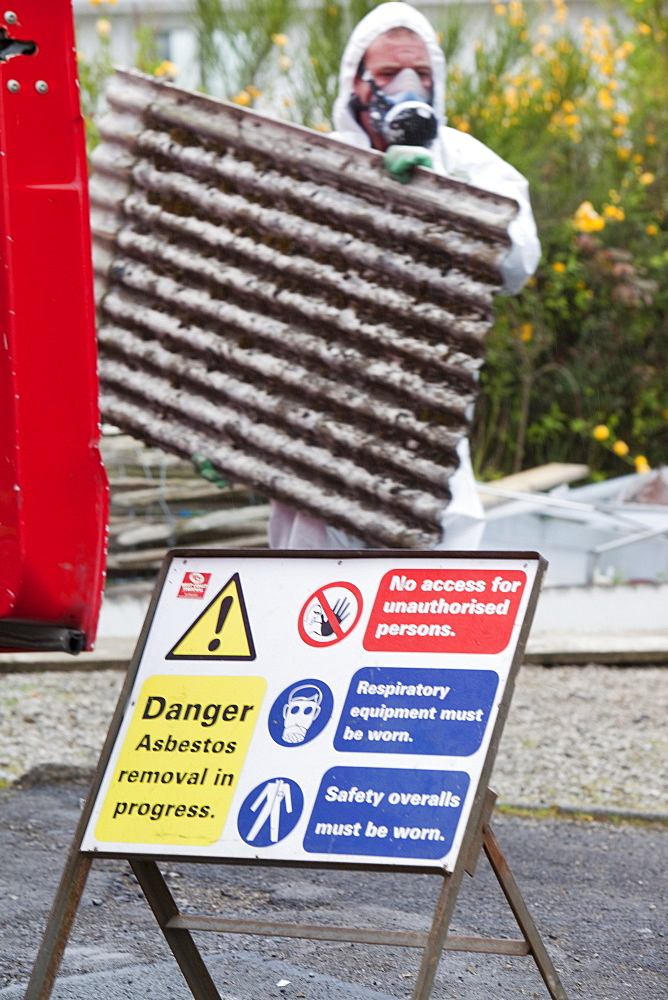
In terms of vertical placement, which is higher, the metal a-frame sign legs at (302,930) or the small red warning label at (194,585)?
the small red warning label at (194,585)

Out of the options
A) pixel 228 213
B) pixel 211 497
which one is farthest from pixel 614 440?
pixel 228 213

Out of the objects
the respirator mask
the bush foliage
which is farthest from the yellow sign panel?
the bush foliage

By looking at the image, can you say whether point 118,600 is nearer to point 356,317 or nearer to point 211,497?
point 211,497

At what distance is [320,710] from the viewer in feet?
8.32

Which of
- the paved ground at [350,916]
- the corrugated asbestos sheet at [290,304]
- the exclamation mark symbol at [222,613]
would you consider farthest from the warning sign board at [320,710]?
the corrugated asbestos sheet at [290,304]

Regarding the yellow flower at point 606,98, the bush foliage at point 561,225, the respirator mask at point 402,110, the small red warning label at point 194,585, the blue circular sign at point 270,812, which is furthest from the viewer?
the yellow flower at point 606,98

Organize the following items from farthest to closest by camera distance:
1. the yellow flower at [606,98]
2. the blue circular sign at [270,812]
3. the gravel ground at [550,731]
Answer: the yellow flower at [606,98], the gravel ground at [550,731], the blue circular sign at [270,812]

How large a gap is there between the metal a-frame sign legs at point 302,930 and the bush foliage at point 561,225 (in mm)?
8497

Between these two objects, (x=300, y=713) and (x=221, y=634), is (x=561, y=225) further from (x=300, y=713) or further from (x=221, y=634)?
(x=300, y=713)

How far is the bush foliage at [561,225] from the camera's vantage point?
1127 cm

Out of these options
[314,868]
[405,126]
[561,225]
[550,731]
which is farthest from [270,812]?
[561,225]

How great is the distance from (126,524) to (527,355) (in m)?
4.49

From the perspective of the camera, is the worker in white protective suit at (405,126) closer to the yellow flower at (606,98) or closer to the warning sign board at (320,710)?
the warning sign board at (320,710)

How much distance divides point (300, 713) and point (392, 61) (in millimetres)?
2966
